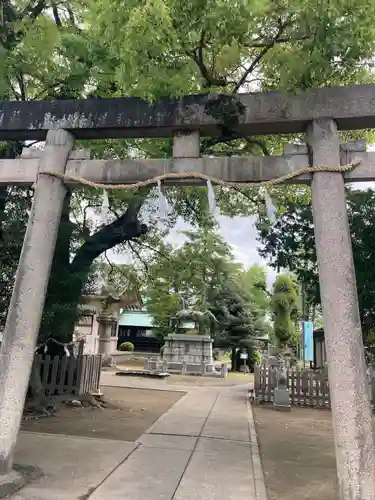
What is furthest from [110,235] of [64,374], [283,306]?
[283,306]

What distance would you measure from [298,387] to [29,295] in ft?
36.2

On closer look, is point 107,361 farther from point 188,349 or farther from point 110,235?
point 110,235

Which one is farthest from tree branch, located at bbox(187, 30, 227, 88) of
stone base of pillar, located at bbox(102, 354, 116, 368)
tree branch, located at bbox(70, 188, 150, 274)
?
stone base of pillar, located at bbox(102, 354, 116, 368)

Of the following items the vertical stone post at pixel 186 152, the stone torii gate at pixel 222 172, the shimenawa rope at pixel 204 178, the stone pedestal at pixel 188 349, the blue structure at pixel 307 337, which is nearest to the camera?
the stone torii gate at pixel 222 172

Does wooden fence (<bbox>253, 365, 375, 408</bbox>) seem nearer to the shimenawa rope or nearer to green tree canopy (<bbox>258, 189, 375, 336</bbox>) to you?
green tree canopy (<bbox>258, 189, 375, 336</bbox>)

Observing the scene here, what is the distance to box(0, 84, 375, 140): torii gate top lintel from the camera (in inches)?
196

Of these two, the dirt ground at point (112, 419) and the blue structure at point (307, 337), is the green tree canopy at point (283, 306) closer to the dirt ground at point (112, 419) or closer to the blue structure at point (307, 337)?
the blue structure at point (307, 337)

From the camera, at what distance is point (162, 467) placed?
5.48m

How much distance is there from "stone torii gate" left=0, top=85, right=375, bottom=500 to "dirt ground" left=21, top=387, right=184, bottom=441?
136 inches

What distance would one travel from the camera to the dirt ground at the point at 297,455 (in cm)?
501

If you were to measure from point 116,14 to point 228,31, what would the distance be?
3.99ft

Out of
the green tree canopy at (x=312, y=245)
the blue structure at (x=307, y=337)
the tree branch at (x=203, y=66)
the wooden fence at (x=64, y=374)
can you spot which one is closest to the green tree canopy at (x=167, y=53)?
the tree branch at (x=203, y=66)

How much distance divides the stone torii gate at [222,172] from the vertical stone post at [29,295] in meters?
0.01

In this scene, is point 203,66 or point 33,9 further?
point 33,9
